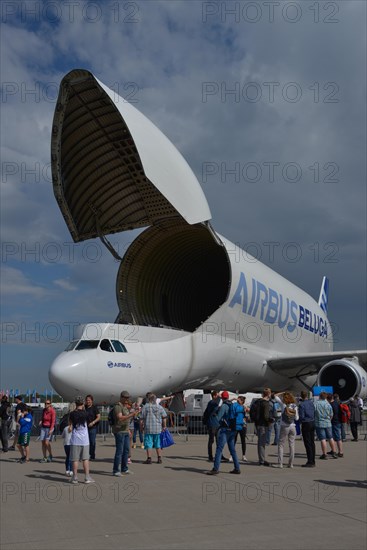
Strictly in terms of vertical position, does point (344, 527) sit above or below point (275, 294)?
below

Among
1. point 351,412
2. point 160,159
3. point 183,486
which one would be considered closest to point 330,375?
point 351,412

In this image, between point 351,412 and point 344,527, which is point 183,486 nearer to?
point 344,527

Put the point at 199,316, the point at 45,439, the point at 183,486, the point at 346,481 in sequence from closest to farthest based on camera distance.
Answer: the point at 183,486
the point at 346,481
the point at 45,439
the point at 199,316

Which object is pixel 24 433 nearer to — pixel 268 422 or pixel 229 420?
pixel 229 420

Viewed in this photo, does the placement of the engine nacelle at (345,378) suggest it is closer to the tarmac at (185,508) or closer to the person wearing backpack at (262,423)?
the tarmac at (185,508)

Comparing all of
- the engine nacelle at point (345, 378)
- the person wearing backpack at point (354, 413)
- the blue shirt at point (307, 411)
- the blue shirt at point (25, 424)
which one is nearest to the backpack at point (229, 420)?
the blue shirt at point (307, 411)

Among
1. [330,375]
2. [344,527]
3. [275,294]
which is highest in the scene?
[275,294]

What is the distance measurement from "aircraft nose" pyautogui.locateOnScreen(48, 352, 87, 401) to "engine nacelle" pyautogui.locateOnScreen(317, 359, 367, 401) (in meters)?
9.98

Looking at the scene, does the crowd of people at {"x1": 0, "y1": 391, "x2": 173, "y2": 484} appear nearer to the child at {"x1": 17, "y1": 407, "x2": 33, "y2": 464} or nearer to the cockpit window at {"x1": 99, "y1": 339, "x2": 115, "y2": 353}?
the child at {"x1": 17, "y1": 407, "x2": 33, "y2": 464}

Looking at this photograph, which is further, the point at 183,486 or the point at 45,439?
the point at 45,439

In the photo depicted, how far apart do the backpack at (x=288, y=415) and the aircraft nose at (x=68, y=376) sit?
568 centimetres

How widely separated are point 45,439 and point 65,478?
7.43ft

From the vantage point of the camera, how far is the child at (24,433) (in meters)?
11.7

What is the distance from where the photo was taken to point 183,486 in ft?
29.0
